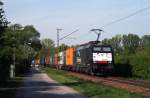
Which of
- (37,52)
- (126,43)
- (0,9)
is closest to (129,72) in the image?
(0,9)

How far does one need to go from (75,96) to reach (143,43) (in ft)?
365

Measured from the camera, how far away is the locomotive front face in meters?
46.7

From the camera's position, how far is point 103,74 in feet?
159

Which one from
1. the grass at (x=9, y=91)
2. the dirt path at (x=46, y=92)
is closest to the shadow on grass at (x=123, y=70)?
the grass at (x=9, y=91)

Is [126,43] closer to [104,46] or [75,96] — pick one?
[104,46]

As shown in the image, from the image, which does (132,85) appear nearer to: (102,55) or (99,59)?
(102,55)

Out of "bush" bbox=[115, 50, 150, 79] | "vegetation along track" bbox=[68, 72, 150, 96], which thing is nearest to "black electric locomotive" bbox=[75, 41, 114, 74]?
"bush" bbox=[115, 50, 150, 79]

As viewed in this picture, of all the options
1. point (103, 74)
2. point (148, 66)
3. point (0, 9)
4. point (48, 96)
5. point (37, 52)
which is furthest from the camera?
point (37, 52)

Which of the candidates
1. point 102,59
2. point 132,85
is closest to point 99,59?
point 102,59

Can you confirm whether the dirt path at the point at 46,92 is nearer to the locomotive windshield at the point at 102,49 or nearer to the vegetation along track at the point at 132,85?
the vegetation along track at the point at 132,85

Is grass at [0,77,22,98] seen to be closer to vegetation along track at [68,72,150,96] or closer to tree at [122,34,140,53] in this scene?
vegetation along track at [68,72,150,96]

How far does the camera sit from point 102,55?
46.7 m

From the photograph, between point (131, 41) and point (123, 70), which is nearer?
point (123, 70)

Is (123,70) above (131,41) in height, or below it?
below
